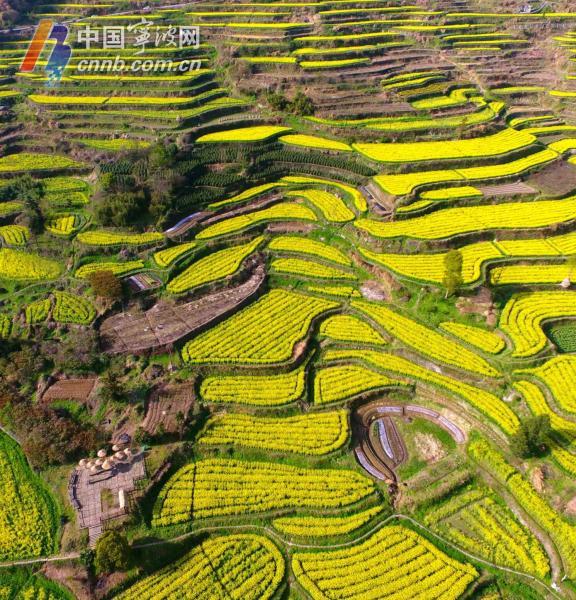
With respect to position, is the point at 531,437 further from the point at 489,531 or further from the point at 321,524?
the point at 321,524

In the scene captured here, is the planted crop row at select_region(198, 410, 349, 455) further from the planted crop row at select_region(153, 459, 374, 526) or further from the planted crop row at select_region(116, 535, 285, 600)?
the planted crop row at select_region(116, 535, 285, 600)

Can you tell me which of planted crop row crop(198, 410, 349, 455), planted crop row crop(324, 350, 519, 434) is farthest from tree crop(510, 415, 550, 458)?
planted crop row crop(198, 410, 349, 455)

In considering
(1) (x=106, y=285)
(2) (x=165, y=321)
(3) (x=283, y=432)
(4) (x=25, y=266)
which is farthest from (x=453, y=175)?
(4) (x=25, y=266)

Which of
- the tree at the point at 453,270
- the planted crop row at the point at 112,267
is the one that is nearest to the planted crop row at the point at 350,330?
the tree at the point at 453,270

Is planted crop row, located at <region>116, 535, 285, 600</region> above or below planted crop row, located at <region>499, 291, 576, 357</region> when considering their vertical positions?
below

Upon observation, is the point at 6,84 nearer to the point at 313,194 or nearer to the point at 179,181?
the point at 179,181

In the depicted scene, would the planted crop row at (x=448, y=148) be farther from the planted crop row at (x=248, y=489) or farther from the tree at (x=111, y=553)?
the tree at (x=111, y=553)

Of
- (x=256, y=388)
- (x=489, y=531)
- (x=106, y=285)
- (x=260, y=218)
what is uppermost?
(x=260, y=218)
